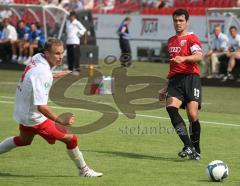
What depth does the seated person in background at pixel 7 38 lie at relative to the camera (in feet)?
113

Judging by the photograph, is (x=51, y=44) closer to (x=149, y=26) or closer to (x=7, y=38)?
(x=7, y=38)

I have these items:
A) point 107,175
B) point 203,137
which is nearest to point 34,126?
point 107,175

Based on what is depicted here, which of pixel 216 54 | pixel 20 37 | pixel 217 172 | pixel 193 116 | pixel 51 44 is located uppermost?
pixel 51 44

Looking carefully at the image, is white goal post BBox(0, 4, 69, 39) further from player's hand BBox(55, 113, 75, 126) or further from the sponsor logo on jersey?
player's hand BBox(55, 113, 75, 126)

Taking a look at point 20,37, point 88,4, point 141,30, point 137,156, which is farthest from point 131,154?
point 88,4

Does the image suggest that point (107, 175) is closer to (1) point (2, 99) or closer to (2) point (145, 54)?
(1) point (2, 99)

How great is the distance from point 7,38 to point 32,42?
1.56 metres

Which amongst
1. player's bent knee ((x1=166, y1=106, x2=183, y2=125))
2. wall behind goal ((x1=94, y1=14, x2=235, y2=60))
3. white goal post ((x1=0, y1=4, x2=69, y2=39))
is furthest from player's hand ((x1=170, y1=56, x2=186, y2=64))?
wall behind goal ((x1=94, y1=14, x2=235, y2=60))

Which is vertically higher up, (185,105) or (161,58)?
(185,105)

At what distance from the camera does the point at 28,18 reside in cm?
3606

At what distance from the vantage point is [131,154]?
41.6ft

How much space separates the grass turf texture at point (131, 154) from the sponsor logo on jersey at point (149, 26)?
1837 centimetres

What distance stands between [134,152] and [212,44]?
16.6 meters

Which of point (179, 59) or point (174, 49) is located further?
point (174, 49)
